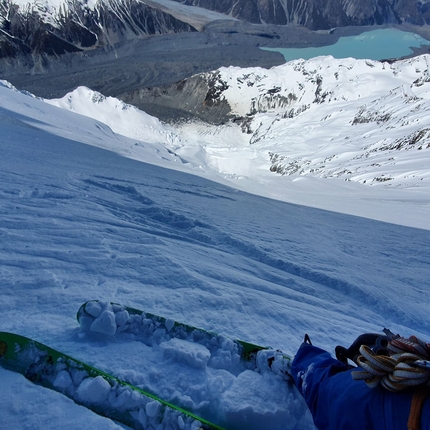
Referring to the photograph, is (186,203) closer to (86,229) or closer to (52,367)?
(86,229)

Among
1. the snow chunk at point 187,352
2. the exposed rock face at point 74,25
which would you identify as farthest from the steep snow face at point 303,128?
the exposed rock face at point 74,25

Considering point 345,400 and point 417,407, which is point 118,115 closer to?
point 345,400

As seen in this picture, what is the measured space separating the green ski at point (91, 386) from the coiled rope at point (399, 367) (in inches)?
29.0

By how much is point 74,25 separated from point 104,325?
104385mm

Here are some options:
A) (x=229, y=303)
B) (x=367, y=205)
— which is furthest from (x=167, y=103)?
(x=229, y=303)

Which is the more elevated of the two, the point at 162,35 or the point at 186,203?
the point at 162,35

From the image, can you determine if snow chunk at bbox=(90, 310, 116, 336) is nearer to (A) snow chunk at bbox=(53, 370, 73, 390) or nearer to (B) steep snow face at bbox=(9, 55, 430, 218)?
(A) snow chunk at bbox=(53, 370, 73, 390)

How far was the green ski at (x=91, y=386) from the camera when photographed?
63.1 inches

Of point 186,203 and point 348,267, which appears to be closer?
point 348,267

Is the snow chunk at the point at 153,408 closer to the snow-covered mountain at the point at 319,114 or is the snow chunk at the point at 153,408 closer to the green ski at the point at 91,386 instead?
the green ski at the point at 91,386

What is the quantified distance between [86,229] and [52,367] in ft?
6.83

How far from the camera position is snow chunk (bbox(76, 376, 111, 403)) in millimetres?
1635

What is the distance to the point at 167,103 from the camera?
264ft

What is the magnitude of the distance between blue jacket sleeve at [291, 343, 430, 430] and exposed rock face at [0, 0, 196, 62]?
9613cm
